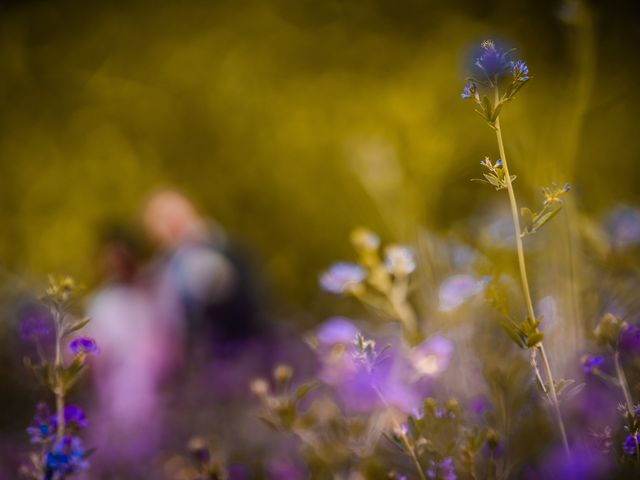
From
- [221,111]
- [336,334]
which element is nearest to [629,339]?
[336,334]

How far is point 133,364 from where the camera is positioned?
279 cm

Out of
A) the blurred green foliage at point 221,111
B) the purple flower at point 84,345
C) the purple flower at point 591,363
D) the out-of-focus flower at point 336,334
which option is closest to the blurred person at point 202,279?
the blurred green foliage at point 221,111

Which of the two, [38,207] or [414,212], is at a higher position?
[38,207]

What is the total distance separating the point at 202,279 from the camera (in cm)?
290

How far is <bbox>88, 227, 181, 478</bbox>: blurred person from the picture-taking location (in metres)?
2.59

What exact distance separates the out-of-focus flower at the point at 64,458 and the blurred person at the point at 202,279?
6.85 feet

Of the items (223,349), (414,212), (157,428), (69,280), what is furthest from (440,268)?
(223,349)

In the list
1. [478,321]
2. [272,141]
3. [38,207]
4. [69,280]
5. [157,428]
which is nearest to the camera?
[69,280]

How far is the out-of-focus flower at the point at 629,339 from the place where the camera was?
2.51 feet

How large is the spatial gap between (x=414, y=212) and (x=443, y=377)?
43 centimetres

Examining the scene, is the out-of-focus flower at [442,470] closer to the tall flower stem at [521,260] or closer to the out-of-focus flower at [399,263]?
the tall flower stem at [521,260]

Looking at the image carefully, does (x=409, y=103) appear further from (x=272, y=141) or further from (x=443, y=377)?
(x=443, y=377)

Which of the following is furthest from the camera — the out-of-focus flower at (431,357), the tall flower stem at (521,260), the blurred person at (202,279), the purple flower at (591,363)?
the blurred person at (202,279)

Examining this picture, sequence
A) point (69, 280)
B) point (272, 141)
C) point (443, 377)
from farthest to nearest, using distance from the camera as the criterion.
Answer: point (272, 141)
point (443, 377)
point (69, 280)
